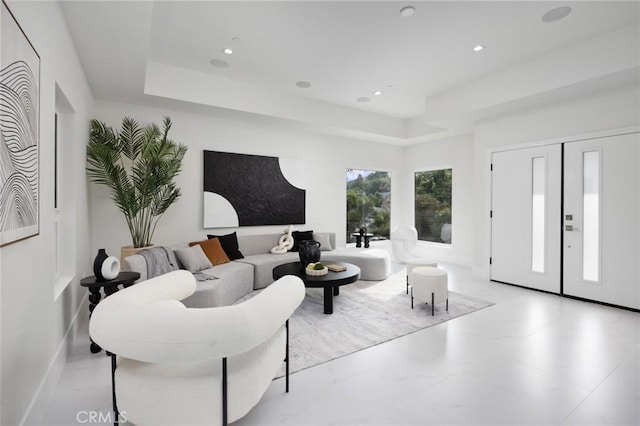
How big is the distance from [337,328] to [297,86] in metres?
3.55

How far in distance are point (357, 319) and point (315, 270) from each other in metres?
0.72

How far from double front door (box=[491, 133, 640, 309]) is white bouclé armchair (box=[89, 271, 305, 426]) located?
442cm

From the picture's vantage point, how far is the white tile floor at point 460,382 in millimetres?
1919

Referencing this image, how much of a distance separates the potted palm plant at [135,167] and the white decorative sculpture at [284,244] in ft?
5.74

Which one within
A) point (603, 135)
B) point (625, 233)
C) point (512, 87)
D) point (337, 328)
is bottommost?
point (337, 328)

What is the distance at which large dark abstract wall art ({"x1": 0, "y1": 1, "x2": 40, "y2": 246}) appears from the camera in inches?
55.9

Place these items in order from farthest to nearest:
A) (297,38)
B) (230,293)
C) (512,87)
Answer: (512,87) → (230,293) → (297,38)

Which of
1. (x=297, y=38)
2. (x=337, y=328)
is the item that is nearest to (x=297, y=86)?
(x=297, y=38)

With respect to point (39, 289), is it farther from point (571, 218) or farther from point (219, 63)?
point (571, 218)

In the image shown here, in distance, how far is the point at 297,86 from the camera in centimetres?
488

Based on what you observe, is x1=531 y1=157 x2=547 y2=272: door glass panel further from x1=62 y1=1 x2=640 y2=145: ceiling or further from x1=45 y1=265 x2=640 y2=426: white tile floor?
x1=45 y1=265 x2=640 y2=426: white tile floor

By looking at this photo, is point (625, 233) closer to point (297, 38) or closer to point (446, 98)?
point (446, 98)

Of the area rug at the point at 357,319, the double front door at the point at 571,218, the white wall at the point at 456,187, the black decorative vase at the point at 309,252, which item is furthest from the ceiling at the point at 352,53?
the area rug at the point at 357,319

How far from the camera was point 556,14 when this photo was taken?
3.05 metres
